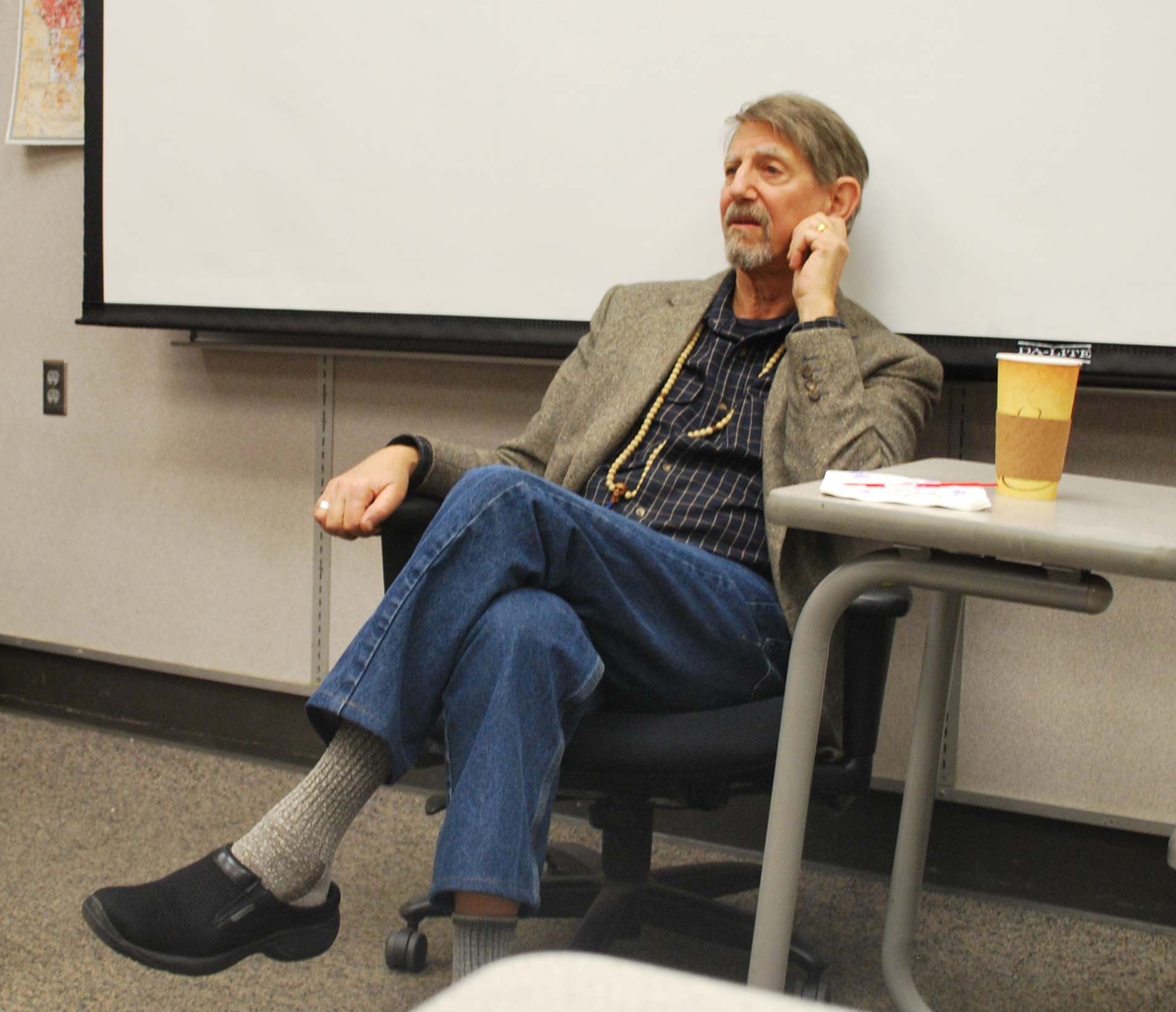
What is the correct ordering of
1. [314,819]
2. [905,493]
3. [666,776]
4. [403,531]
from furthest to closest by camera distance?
[403,531]
[666,776]
[314,819]
[905,493]

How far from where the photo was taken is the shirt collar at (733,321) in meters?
1.69

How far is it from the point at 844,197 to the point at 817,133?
99 millimetres

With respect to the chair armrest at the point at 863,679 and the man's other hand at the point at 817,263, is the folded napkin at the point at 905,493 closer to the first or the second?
the chair armrest at the point at 863,679

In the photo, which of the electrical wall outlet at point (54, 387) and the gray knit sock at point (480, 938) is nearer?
the gray knit sock at point (480, 938)

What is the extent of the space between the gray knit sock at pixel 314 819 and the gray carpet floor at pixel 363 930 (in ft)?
1.24

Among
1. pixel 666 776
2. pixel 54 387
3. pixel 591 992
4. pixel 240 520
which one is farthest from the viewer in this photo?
pixel 54 387

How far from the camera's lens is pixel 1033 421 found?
1.03 meters

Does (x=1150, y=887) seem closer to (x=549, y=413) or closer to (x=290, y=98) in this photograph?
(x=549, y=413)

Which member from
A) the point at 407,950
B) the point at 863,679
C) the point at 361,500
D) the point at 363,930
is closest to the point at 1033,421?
the point at 863,679

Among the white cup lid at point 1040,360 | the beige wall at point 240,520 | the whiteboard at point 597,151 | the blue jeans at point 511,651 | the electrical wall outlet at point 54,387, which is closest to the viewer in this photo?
the white cup lid at point 1040,360

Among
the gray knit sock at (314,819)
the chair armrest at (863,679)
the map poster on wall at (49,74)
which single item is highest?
the map poster on wall at (49,74)

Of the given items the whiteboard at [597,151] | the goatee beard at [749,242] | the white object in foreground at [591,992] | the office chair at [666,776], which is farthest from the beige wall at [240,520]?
the white object in foreground at [591,992]

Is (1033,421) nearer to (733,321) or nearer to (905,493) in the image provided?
(905,493)

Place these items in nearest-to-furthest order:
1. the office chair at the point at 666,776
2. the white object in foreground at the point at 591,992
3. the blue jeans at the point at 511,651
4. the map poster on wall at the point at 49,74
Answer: the white object in foreground at the point at 591,992 → the blue jeans at the point at 511,651 → the office chair at the point at 666,776 → the map poster on wall at the point at 49,74
